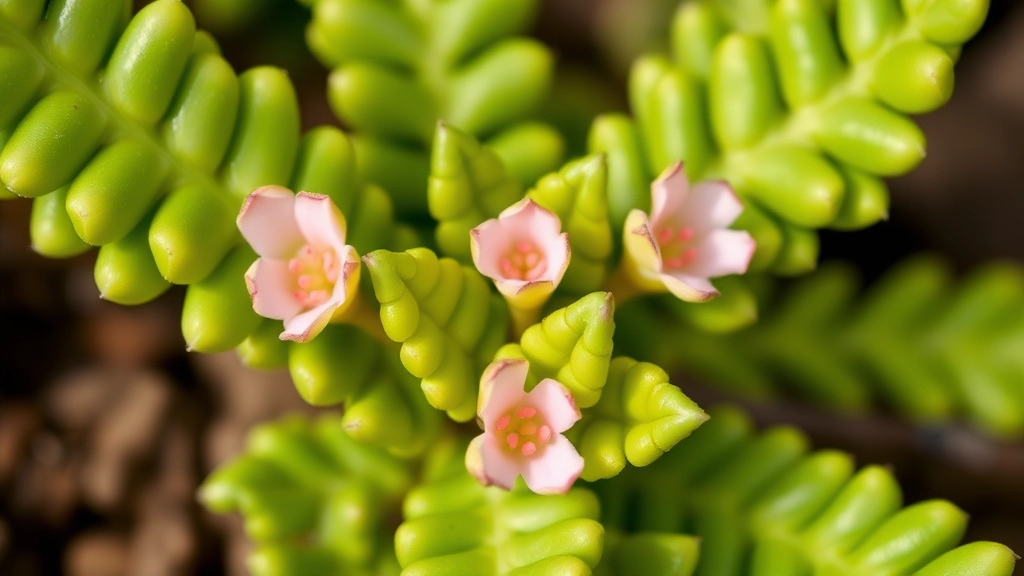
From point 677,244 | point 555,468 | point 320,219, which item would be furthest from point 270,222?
point 677,244

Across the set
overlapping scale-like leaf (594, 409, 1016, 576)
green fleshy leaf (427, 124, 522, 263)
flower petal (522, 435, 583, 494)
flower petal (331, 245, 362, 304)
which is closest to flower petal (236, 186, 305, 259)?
flower petal (331, 245, 362, 304)

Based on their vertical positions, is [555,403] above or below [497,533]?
above

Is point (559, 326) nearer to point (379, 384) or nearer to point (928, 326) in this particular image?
point (379, 384)

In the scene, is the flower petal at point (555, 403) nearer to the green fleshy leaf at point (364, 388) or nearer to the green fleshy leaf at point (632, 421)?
the green fleshy leaf at point (632, 421)

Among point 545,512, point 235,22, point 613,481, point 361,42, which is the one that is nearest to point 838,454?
point 613,481

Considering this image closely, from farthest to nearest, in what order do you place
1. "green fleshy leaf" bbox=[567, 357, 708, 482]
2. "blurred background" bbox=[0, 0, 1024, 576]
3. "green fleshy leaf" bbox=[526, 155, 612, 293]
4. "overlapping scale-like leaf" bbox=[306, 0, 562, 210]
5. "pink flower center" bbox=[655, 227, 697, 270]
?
"blurred background" bbox=[0, 0, 1024, 576] → "overlapping scale-like leaf" bbox=[306, 0, 562, 210] → "pink flower center" bbox=[655, 227, 697, 270] → "green fleshy leaf" bbox=[526, 155, 612, 293] → "green fleshy leaf" bbox=[567, 357, 708, 482]

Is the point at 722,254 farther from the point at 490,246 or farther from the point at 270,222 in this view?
the point at 270,222

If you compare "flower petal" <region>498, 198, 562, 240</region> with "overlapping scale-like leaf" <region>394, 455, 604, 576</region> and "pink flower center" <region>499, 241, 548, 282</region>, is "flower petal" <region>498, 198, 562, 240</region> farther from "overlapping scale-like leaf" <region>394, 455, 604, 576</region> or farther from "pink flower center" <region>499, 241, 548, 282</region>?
"overlapping scale-like leaf" <region>394, 455, 604, 576</region>

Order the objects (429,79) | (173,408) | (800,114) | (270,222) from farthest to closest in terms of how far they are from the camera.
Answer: (173,408) < (429,79) < (800,114) < (270,222)
